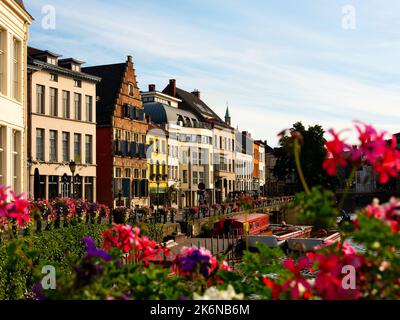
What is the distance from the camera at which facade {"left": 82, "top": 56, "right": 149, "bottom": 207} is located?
45.8 meters

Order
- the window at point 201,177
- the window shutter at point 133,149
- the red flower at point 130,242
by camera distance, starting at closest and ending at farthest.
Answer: the red flower at point 130,242, the window shutter at point 133,149, the window at point 201,177

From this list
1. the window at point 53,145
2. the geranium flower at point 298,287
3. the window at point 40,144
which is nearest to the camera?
the geranium flower at point 298,287

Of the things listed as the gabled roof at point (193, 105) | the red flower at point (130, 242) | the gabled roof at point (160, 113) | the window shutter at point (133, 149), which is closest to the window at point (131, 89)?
the window shutter at point (133, 149)

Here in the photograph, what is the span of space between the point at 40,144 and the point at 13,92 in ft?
72.0

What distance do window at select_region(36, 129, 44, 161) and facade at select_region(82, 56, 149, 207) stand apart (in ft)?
27.8

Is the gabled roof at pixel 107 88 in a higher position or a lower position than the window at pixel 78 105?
higher

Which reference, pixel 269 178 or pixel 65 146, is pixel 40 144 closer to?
pixel 65 146

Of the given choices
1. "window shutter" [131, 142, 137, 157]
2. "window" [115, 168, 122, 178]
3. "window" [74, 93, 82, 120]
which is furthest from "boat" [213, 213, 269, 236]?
"window" [74, 93, 82, 120]

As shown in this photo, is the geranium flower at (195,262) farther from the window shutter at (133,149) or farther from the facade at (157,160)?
the facade at (157,160)

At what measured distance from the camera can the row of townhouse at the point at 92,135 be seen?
54.9 ft

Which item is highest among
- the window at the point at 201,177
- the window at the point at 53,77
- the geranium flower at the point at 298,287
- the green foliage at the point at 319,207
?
the window at the point at 53,77

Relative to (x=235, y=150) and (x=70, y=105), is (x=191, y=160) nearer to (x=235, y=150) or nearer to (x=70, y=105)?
(x=235, y=150)

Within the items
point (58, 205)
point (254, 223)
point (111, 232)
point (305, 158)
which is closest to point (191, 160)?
point (305, 158)

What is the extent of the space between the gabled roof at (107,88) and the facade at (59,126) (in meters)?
3.16
